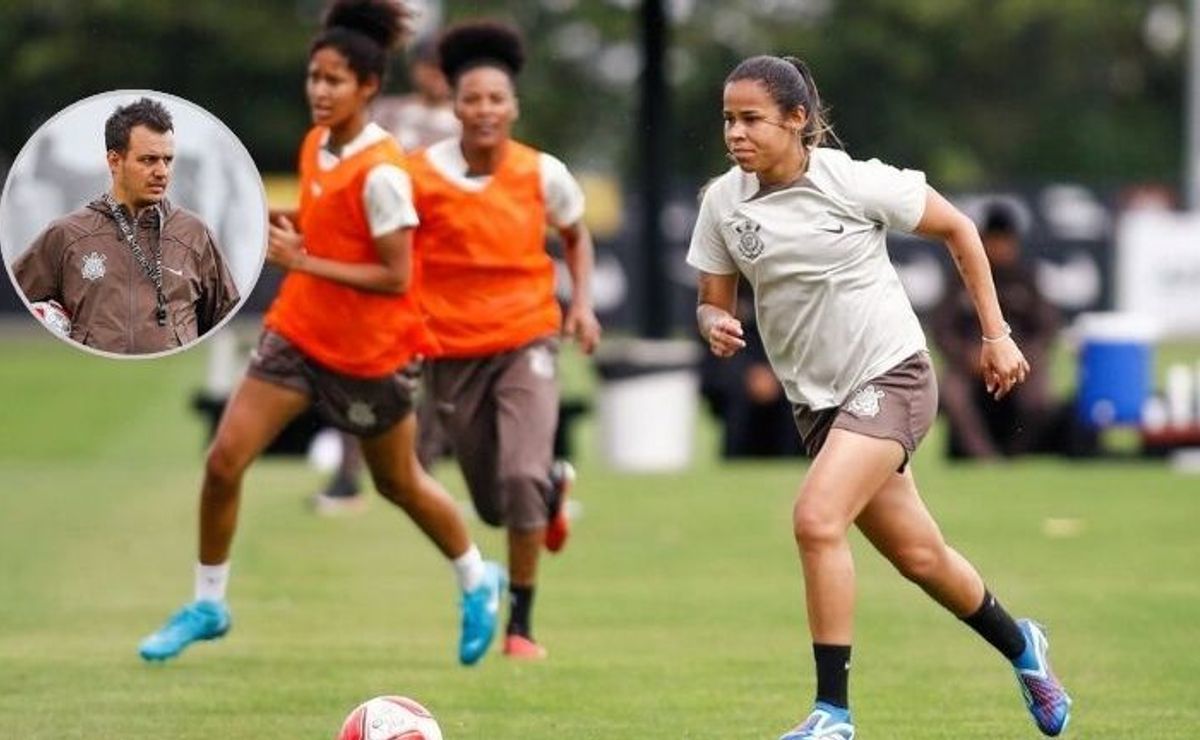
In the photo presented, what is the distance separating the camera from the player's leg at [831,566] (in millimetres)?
8195

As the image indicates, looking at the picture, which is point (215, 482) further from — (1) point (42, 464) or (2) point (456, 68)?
(1) point (42, 464)

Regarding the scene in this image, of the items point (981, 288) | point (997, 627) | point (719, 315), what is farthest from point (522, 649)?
point (981, 288)

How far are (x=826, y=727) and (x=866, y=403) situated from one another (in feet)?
3.16

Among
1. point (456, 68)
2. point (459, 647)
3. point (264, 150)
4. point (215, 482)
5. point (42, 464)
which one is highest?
point (456, 68)

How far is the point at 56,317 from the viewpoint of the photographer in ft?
27.5

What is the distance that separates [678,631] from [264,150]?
43.8 metres

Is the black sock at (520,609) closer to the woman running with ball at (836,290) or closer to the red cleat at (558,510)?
the red cleat at (558,510)

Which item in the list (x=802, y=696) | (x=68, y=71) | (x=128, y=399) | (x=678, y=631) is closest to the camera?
(x=802, y=696)

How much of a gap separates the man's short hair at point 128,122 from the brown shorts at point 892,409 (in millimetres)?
2020

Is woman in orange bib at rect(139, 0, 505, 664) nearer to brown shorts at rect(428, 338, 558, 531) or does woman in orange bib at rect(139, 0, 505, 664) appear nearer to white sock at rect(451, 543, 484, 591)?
white sock at rect(451, 543, 484, 591)

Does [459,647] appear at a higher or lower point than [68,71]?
higher

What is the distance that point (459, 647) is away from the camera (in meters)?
10.8

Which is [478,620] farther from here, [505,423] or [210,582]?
[210,582]

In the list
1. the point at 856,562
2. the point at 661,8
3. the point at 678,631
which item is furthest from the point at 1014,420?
the point at 678,631
